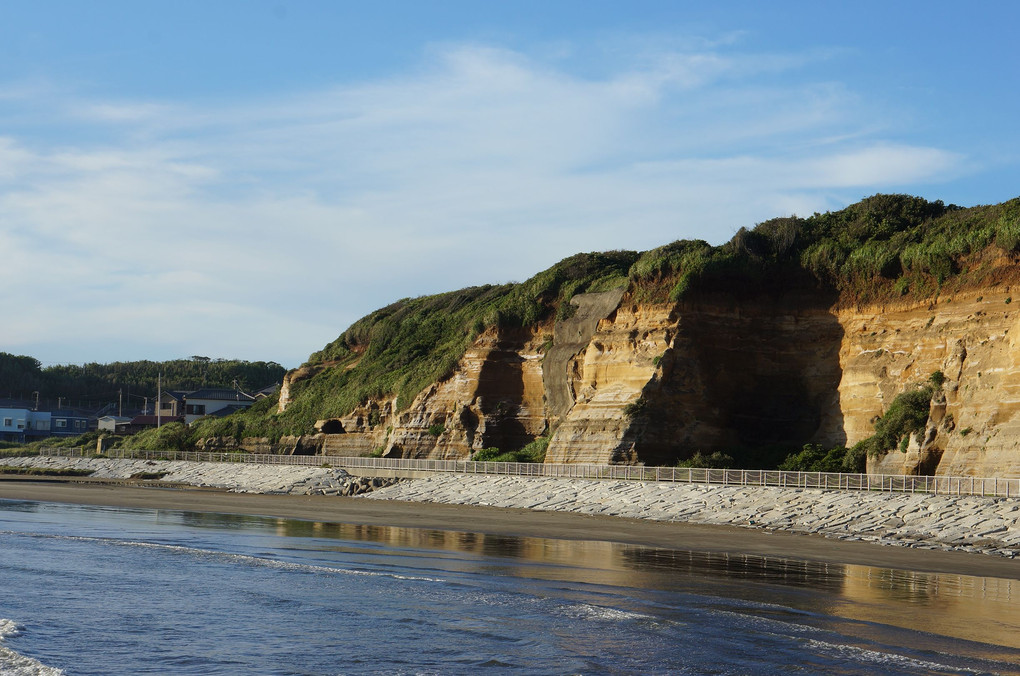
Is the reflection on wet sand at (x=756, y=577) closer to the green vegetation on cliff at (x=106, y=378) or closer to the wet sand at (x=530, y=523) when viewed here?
the wet sand at (x=530, y=523)

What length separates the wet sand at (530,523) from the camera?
24422mm

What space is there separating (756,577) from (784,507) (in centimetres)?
1310

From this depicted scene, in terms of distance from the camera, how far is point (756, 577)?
2128 cm

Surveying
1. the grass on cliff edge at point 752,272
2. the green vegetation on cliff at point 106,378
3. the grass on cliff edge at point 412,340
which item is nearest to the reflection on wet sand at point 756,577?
the grass on cliff edge at point 752,272

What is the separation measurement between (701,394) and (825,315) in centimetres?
719

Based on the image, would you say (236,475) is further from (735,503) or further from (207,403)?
(207,403)

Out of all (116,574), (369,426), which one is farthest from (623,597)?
(369,426)

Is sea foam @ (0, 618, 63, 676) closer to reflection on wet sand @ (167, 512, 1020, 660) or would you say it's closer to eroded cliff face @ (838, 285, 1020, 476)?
reflection on wet sand @ (167, 512, 1020, 660)

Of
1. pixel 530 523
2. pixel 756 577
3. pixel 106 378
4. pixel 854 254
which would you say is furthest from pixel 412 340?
pixel 106 378

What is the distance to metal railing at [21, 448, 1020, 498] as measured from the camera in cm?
3059

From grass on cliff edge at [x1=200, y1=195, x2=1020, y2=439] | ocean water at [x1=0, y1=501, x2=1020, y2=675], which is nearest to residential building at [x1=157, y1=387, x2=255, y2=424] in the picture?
grass on cliff edge at [x1=200, y1=195, x2=1020, y2=439]

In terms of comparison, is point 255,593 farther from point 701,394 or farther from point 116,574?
point 701,394

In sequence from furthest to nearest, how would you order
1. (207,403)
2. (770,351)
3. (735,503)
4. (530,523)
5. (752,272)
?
(207,403) → (752,272) → (770,351) → (530,523) → (735,503)

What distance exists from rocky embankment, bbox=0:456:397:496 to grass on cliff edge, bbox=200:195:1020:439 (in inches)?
342
